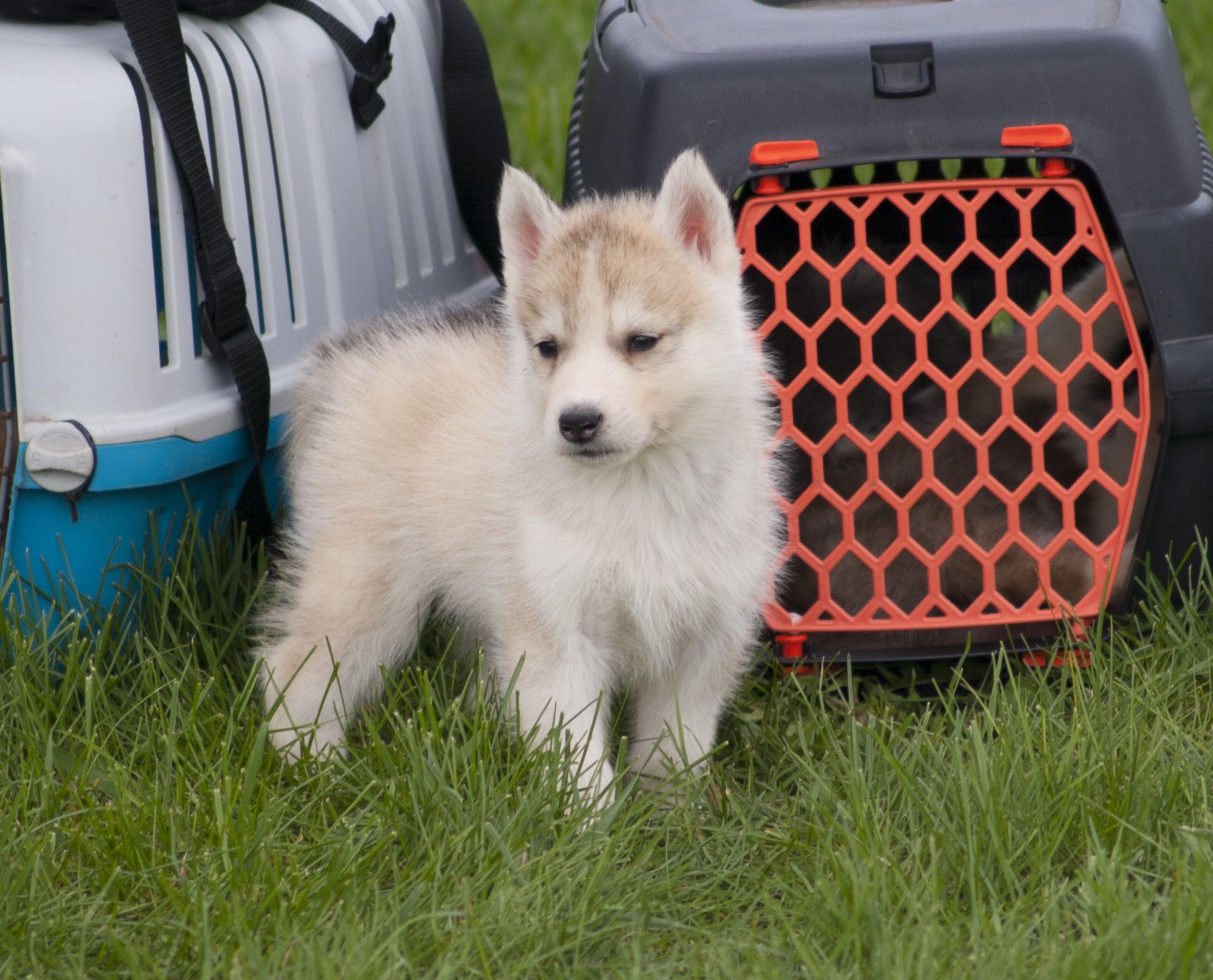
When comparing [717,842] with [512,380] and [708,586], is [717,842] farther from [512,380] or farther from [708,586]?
[512,380]

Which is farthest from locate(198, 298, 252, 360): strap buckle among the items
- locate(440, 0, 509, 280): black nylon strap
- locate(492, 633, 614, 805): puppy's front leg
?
locate(440, 0, 509, 280): black nylon strap

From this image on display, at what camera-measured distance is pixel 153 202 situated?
114 inches

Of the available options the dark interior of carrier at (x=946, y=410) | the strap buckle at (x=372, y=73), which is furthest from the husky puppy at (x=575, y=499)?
the strap buckle at (x=372, y=73)

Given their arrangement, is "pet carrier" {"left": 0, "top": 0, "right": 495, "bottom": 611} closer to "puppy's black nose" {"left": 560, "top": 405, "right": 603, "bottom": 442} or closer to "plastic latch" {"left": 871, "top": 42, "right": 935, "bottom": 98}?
"puppy's black nose" {"left": 560, "top": 405, "right": 603, "bottom": 442}

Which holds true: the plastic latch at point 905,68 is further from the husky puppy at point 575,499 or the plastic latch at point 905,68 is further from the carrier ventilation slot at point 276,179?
the carrier ventilation slot at point 276,179

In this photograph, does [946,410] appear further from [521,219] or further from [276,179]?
[276,179]

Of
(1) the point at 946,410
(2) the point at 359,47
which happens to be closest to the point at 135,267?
(2) the point at 359,47

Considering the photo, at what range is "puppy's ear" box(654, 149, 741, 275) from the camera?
2482mm

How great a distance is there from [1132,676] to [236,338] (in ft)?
6.24

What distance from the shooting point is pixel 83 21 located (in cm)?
304

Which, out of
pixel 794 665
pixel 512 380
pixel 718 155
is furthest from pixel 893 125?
pixel 794 665

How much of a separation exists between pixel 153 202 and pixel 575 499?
3.52ft

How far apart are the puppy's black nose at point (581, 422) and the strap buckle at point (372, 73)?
1.49 m

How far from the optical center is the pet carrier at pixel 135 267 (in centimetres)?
277
